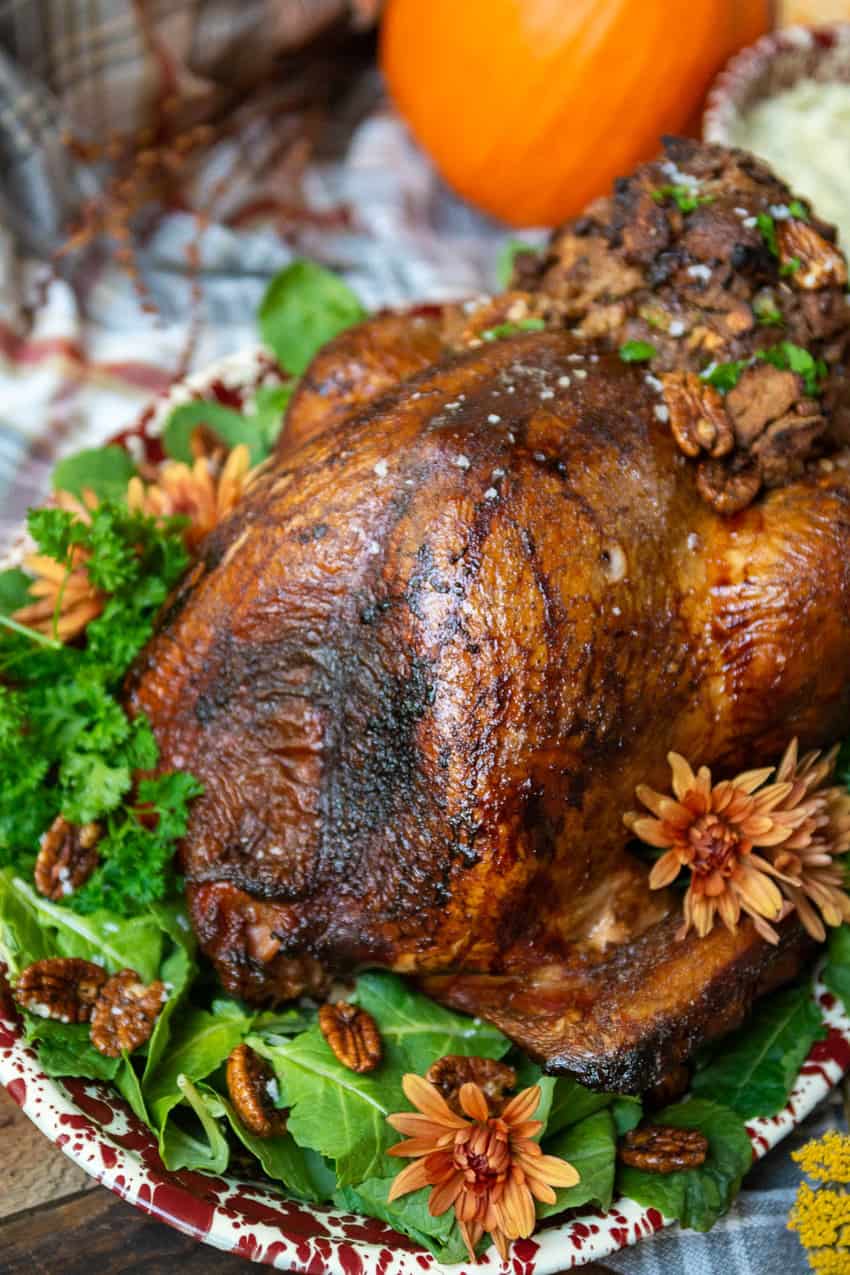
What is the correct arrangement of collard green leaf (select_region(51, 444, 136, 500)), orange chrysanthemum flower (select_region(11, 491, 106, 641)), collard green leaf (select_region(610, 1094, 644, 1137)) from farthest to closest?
collard green leaf (select_region(51, 444, 136, 500)) < orange chrysanthemum flower (select_region(11, 491, 106, 641)) < collard green leaf (select_region(610, 1094, 644, 1137))

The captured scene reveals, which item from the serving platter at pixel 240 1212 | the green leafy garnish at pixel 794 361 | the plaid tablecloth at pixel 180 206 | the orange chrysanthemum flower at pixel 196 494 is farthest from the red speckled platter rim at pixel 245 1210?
the plaid tablecloth at pixel 180 206

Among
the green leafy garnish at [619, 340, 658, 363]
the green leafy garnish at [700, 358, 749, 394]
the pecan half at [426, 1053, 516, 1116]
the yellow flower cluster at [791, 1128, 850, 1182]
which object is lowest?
the yellow flower cluster at [791, 1128, 850, 1182]

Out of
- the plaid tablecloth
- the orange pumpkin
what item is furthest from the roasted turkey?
the orange pumpkin

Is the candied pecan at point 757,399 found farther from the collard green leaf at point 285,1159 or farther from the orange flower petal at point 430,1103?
the collard green leaf at point 285,1159

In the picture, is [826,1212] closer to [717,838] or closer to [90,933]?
[717,838]

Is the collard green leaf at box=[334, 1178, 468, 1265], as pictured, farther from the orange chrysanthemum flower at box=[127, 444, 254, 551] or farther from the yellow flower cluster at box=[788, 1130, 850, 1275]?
the orange chrysanthemum flower at box=[127, 444, 254, 551]

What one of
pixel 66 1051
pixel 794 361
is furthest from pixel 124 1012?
pixel 794 361
